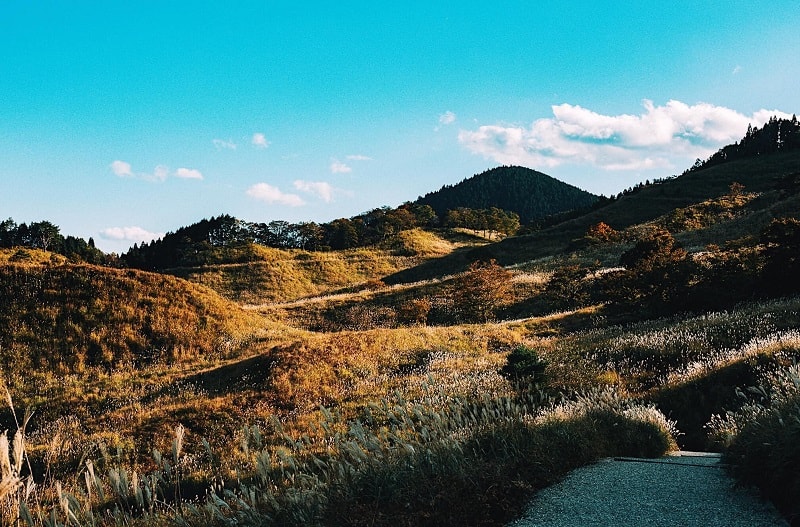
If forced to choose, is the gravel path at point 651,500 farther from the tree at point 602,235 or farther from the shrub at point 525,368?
the tree at point 602,235

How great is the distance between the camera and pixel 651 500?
4363mm

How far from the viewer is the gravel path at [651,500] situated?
4.00 meters

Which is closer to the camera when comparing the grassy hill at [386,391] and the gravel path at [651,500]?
the gravel path at [651,500]

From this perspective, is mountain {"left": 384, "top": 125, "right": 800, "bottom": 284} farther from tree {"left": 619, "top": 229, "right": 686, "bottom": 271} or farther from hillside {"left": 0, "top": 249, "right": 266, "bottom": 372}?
hillside {"left": 0, "top": 249, "right": 266, "bottom": 372}

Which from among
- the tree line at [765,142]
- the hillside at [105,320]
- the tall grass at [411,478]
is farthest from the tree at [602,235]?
the tree line at [765,142]

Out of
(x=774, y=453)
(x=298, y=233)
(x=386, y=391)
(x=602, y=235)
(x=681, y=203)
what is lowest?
(x=386, y=391)

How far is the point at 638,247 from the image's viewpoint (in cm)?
3062

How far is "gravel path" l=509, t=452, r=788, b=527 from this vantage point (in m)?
4.00

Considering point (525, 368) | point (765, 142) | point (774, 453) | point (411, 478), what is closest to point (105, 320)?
point (525, 368)

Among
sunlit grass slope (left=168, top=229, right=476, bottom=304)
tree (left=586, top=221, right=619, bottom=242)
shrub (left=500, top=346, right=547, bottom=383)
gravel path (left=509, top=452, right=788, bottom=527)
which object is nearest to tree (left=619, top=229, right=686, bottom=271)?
shrub (left=500, top=346, right=547, bottom=383)

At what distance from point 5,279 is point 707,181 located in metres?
113

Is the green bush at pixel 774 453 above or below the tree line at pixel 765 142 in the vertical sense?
A: below

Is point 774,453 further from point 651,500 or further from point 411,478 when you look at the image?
point 411,478

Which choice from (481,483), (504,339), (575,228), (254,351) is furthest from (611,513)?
(575,228)
